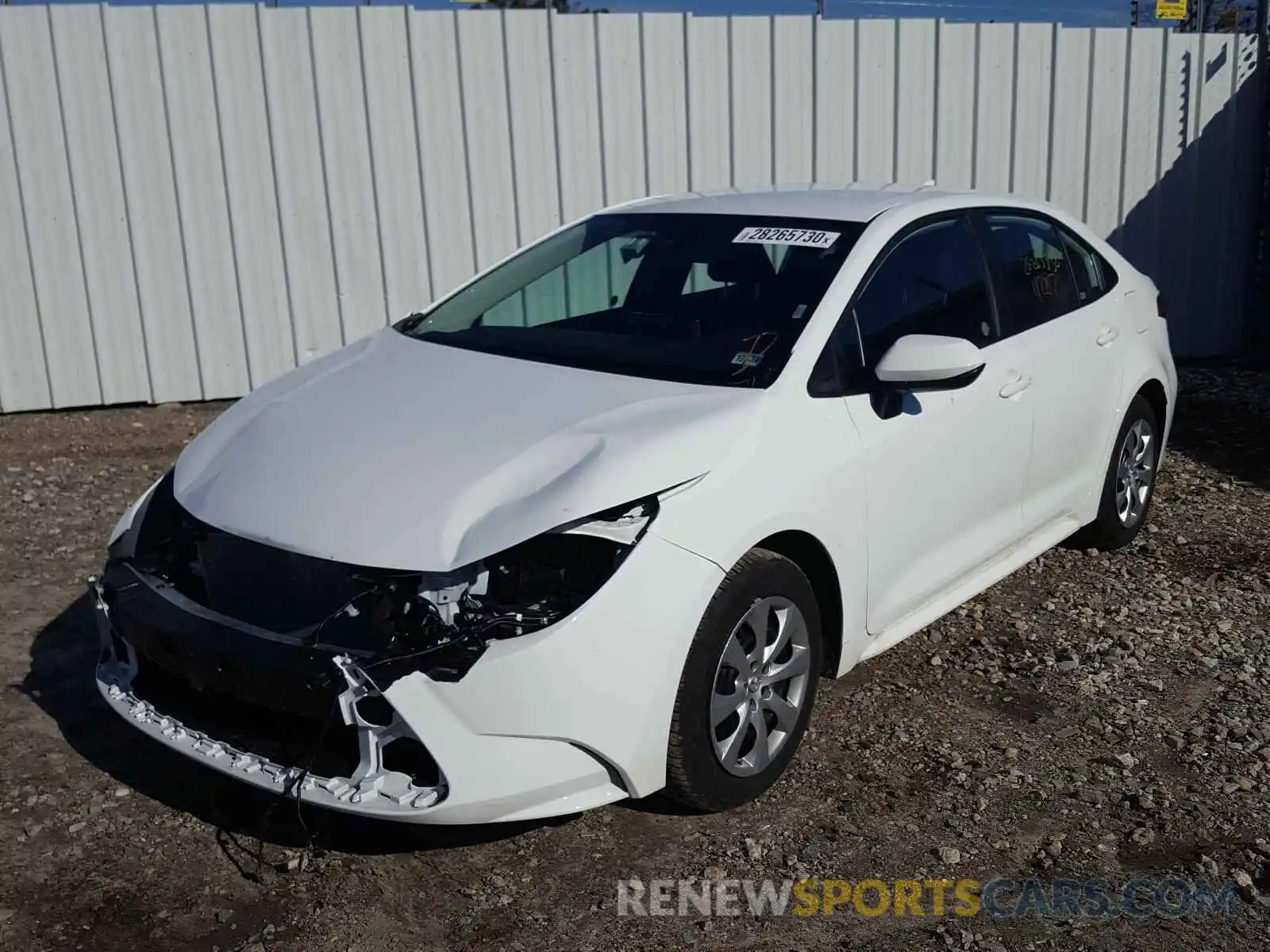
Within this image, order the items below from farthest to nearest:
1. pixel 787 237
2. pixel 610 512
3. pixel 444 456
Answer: pixel 787 237 → pixel 444 456 → pixel 610 512

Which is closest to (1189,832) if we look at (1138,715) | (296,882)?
(1138,715)

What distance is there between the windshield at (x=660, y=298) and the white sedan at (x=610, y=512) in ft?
0.04

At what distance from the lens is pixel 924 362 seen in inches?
145

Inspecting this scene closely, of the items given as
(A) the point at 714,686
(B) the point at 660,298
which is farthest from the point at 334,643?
(B) the point at 660,298

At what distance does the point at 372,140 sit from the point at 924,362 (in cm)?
560

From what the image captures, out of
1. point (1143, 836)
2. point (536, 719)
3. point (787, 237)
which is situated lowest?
point (1143, 836)

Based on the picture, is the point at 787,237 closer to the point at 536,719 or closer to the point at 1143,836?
the point at 536,719

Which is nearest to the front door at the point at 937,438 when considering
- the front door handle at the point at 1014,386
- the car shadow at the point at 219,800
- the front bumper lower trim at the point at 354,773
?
the front door handle at the point at 1014,386

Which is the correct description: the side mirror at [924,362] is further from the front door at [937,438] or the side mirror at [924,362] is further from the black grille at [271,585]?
the black grille at [271,585]

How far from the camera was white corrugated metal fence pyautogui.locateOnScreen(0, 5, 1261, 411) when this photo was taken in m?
7.94

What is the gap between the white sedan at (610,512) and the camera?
2967 millimetres

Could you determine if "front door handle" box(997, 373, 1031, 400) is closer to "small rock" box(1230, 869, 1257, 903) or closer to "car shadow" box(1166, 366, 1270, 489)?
"small rock" box(1230, 869, 1257, 903)

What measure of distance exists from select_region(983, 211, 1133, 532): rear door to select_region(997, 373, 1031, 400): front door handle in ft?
0.23

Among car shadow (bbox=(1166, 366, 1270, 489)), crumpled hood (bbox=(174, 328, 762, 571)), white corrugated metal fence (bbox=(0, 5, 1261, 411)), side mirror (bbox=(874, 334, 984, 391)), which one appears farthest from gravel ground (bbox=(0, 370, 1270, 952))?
white corrugated metal fence (bbox=(0, 5, 1261, 411))
